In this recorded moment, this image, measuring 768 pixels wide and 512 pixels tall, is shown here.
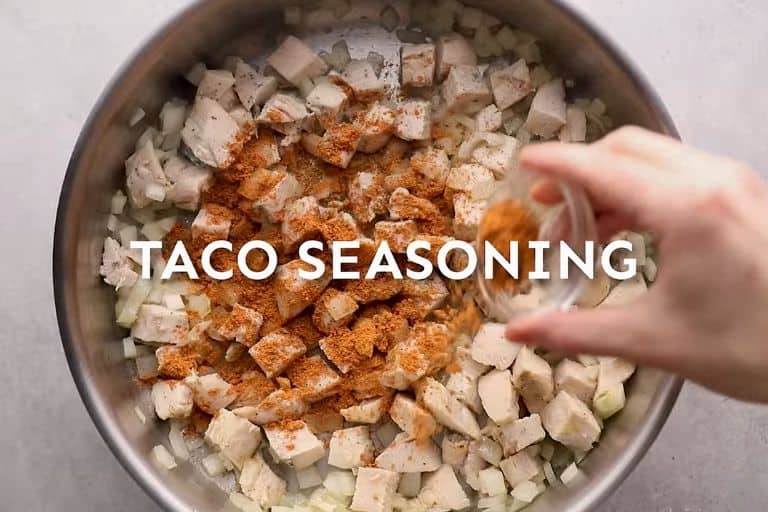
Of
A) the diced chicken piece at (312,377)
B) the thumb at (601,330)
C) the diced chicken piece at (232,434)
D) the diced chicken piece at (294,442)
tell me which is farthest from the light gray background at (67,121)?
the thumb at (601,330)

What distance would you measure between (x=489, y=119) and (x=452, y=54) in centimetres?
17

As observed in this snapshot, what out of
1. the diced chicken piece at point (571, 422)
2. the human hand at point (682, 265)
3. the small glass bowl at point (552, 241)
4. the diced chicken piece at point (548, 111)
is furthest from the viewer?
the diced chicken piece at point (548, 111)

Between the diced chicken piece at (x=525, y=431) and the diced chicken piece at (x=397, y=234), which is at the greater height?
the diced chicken piece at (x=397, y=234)

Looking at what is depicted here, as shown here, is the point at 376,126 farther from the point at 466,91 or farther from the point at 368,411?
the point at 368,411

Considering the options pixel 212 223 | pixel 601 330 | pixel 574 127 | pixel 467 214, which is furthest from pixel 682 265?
pixel 212 223

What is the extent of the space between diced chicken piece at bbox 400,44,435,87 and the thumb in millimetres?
906

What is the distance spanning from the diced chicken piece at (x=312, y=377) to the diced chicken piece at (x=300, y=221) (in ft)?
0.86

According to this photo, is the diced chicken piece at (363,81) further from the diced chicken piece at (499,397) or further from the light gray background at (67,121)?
the diced chicken piece at (499,397)

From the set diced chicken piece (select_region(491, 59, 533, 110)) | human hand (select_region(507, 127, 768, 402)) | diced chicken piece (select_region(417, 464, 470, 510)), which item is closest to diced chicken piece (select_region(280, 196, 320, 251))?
diced chicken piece (select_region(491, 59, 533, 110))

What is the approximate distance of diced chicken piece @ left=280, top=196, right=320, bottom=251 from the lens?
1.89m

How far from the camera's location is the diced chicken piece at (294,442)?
6.15 ft

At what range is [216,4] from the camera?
1829 millimetres

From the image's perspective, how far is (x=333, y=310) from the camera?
189 centimetres

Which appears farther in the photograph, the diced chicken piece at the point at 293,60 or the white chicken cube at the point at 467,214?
the diced chicken piece at the point at 293,60
